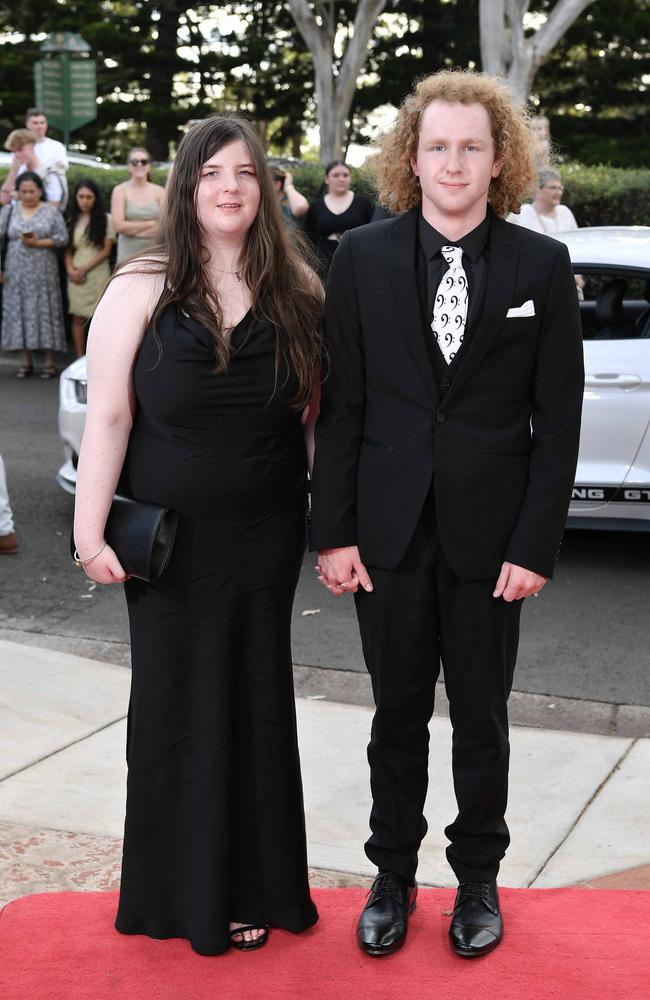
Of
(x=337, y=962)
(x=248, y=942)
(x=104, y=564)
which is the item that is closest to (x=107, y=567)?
(x=104, y=564)

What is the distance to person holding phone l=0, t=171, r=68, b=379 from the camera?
12492 mm

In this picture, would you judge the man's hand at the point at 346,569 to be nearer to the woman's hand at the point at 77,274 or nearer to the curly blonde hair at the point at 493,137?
the curly blonde hair at the point at 493,137

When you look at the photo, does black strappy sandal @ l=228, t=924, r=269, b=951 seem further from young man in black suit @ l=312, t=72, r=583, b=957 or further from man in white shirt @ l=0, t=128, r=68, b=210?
man in white shirt @ l=0, t=128, r=68, b=210

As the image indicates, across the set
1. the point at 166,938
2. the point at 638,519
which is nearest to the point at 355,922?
the point at 166,938

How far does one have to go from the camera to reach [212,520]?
3.05 meters

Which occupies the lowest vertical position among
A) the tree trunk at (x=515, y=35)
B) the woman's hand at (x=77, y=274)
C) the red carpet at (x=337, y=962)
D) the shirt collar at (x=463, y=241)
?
the red carpet at (x=337, y=962)

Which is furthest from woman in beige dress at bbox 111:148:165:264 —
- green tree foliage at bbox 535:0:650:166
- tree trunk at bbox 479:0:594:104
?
green tree foliage at bbox 535:0:650:166

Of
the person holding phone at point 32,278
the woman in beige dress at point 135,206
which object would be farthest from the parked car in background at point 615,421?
the person holding phone at point 32,278

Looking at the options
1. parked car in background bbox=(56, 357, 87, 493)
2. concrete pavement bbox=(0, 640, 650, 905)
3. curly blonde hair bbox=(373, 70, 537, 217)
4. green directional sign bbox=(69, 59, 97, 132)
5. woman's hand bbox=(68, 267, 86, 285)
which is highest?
green directional sign bbox=(69, 59, 97, 132)

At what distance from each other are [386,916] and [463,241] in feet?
5.40

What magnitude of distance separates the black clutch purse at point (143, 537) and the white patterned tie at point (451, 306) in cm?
74

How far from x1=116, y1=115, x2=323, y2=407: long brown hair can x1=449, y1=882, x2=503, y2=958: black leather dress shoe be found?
4.22 ft

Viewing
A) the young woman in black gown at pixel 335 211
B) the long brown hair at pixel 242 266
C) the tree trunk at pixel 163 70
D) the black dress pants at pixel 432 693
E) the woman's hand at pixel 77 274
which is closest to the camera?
the long brown hair at pixel 242 266

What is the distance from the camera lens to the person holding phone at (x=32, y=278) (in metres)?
12.5
